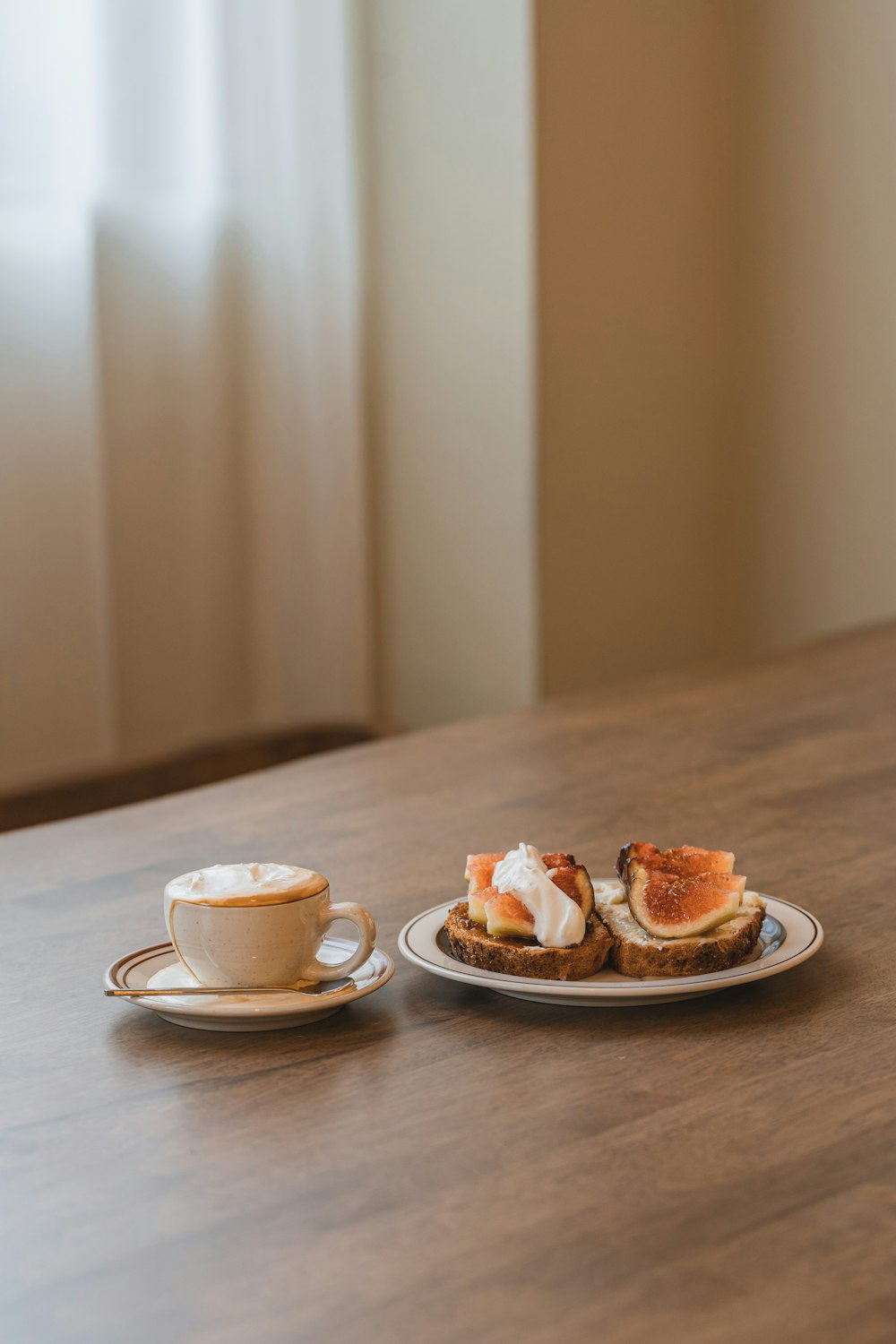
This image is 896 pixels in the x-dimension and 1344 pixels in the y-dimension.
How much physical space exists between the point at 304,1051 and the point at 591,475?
96.4 inches

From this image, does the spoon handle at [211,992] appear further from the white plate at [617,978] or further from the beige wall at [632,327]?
the beige wall at [632,327]

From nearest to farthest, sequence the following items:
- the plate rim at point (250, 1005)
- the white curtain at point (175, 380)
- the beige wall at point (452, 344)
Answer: the plate rim at point (250, 1005)
the white curtain at point (175, 380)
the beige wall at point (452, 344)

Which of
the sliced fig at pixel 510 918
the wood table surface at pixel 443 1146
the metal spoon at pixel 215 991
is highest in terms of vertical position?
the sliced fig at pixel 510 918

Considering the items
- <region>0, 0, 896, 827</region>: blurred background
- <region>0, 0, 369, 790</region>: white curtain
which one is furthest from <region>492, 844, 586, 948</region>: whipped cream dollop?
<region>0, 0, 369, 790</region>: white curtain

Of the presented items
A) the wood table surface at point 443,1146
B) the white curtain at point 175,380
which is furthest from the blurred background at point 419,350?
the wood table surface at point 443,1146

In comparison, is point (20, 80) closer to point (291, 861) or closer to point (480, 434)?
point (480, 434)

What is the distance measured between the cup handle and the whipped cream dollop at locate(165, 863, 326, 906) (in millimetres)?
17

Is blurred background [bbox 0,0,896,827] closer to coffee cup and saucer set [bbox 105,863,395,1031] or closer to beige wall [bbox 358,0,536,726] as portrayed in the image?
beige wall [bbox 358,0,536,726]

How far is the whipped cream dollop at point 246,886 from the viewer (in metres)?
0.80

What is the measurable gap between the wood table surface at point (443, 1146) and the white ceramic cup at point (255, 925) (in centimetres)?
3

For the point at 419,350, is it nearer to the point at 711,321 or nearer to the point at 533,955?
the point at 711,321

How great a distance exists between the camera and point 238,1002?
0.81m

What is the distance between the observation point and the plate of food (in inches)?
32.2

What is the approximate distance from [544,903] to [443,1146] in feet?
0.59
